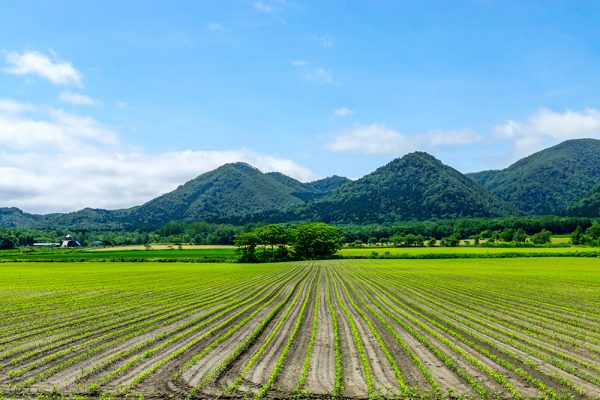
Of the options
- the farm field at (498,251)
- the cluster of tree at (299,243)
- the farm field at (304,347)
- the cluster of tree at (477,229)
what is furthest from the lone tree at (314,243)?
the farm field at (304,347)

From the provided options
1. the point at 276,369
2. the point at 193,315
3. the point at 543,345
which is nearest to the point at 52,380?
the point at 276,369

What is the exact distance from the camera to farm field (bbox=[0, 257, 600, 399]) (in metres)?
13.0

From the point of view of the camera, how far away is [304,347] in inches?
695

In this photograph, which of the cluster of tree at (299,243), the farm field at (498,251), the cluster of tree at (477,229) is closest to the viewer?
the farm field at (498,251)

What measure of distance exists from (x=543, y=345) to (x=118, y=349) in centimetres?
1770

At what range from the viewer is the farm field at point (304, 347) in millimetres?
13016

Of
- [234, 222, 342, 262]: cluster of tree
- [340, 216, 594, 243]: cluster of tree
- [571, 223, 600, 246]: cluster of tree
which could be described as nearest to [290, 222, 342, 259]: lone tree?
[234, 222, 342, 262]: cluster of tree

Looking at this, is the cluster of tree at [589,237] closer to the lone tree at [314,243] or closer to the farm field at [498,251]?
the farm field at [498,251]

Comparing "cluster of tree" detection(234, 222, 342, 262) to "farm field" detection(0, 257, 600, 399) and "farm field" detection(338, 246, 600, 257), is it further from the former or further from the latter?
"farm field" detection(0, 257, 600, 399)

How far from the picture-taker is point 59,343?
60.7 ft

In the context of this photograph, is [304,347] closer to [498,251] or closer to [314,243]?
[314,243]

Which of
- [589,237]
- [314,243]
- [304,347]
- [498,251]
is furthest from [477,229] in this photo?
[304,347]

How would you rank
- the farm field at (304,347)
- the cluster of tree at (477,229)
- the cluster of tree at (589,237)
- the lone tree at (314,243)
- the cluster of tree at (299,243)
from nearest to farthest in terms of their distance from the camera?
the farm field at (304,347), the cluster of tree at (299,243), the lone tree at (314,243), the cluster of tree at (589,237), the cluster of tree at (477,229)

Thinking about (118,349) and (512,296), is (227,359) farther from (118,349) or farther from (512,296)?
(512,296)
